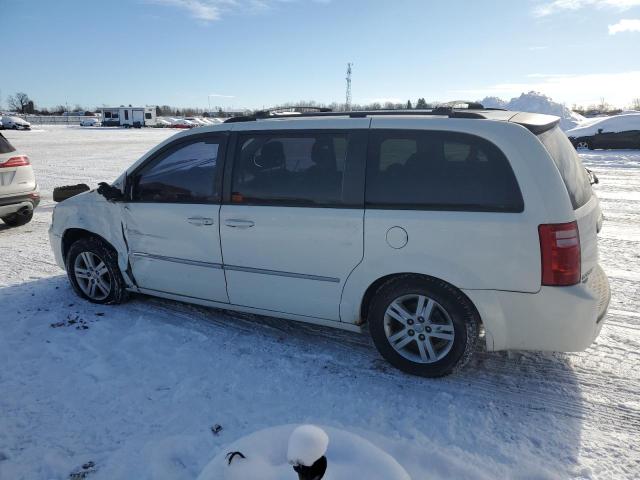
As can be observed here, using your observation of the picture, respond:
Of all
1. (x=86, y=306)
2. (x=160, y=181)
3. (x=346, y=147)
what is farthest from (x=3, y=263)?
(x=346, y=147)

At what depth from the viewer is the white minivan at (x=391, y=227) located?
3.10 m

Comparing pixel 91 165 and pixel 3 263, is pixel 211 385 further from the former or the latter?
pixel 91 165

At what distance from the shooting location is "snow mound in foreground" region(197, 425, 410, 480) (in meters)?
1.80

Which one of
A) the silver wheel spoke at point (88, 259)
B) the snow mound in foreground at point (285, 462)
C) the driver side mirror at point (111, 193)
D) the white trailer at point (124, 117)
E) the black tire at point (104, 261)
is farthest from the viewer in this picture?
the white trailer at point (124, 117)

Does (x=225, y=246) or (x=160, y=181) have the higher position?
(x=160, y=181)

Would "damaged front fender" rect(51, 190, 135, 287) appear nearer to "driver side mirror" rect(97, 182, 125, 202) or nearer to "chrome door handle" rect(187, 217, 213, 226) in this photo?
"driver side mirror" rect(97, 182, 125, 202)

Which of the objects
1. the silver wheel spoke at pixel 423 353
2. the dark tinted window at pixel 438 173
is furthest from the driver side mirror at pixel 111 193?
the silver wheel spoke at pixel 423 353

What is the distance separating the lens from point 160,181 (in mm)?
4359

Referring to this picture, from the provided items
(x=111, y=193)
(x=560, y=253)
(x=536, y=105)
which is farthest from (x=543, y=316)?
(x=536, y=105)

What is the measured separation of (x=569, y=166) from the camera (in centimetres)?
337

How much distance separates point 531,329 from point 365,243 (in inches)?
48.6

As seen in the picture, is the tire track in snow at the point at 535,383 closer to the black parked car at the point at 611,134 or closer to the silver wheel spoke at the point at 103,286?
the silver wheel spoke at the point at 103,286

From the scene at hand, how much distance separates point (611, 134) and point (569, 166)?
68.3ft

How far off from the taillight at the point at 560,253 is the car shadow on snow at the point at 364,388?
34.2 inches
